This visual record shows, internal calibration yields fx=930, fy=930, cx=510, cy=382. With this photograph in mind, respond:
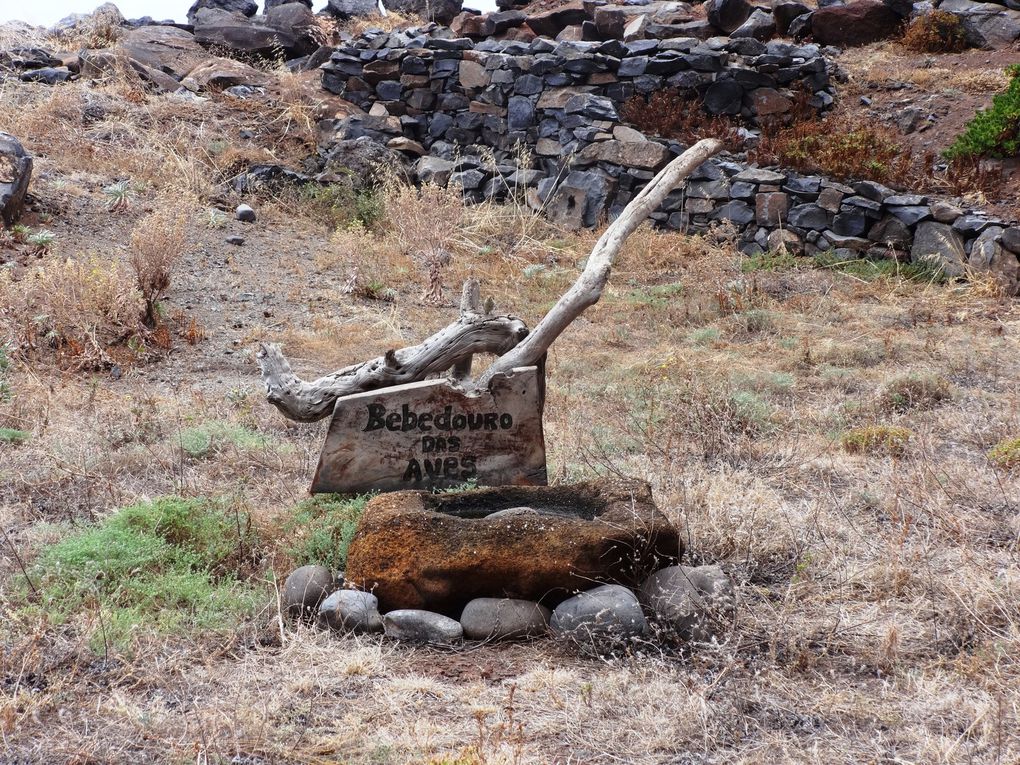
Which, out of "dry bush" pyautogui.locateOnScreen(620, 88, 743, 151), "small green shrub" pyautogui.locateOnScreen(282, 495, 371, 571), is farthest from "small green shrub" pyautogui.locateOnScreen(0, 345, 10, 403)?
"dry bush" pyautogui.locateOnScreen(620, 88, 743, 151)

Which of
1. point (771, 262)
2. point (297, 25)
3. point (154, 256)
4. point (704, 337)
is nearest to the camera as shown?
point (154, 256)

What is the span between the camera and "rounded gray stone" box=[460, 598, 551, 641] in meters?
3.44

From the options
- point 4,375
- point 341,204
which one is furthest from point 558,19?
point 4,375

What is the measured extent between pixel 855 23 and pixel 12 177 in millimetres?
12213

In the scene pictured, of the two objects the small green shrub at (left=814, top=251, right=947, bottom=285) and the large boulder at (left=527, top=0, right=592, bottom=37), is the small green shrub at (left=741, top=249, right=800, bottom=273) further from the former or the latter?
the large boulder at (left=527, top=0, right=592, bottom=37)

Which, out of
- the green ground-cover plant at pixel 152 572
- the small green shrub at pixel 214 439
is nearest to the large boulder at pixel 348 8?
the small green shrub at pixel 214 439

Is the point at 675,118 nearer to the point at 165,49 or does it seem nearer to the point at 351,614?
the point at 165,49

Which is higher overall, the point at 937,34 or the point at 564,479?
the point at 937,34

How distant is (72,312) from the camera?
731 cm

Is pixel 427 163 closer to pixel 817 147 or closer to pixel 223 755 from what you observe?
pixel 817 147

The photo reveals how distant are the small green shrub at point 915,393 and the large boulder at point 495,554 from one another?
3.28m

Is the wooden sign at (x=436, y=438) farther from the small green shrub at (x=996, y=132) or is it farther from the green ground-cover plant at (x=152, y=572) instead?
the small green shrub at (x=996, y=132)

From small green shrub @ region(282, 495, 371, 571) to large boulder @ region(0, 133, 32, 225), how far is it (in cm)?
688

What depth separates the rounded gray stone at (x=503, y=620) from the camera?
135 inches
